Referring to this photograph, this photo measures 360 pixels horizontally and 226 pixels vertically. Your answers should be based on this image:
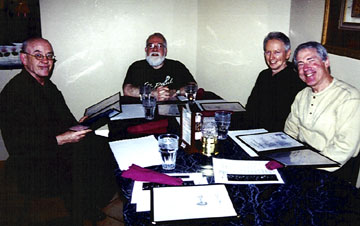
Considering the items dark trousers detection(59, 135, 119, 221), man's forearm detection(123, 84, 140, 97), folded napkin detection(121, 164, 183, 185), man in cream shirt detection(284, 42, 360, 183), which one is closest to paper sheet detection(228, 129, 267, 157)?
man in cream shirt detection(284, 42, 360, 183)

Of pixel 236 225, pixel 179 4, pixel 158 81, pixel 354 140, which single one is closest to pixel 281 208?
pixel 236 225

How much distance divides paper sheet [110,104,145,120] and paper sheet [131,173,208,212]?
821mm

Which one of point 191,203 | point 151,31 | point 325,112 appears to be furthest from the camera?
point 151,31

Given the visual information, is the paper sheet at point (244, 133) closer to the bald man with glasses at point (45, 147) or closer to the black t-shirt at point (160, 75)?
the bald man with glasses at point (45, 147)

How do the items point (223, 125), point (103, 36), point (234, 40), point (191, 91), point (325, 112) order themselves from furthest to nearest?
point (103, 36) → point (234, 40) → point (191, 91) → point (325, 112) → point (223, 125)

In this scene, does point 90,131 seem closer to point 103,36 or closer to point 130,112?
point 130,112

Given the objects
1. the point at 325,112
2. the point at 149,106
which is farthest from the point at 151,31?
the point at 325,112

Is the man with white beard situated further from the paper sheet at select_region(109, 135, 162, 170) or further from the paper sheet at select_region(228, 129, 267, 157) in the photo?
the paper sheet at select_region(109, 135, 162, 170)

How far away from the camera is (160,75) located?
3088mm

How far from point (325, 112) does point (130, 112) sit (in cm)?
117

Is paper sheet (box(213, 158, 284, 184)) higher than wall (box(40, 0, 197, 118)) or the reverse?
the reverse

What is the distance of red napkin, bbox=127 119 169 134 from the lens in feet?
5.48

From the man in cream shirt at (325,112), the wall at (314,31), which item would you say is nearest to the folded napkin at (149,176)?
the man in cream shirt at (325,112)

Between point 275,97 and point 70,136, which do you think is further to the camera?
point 275,97
